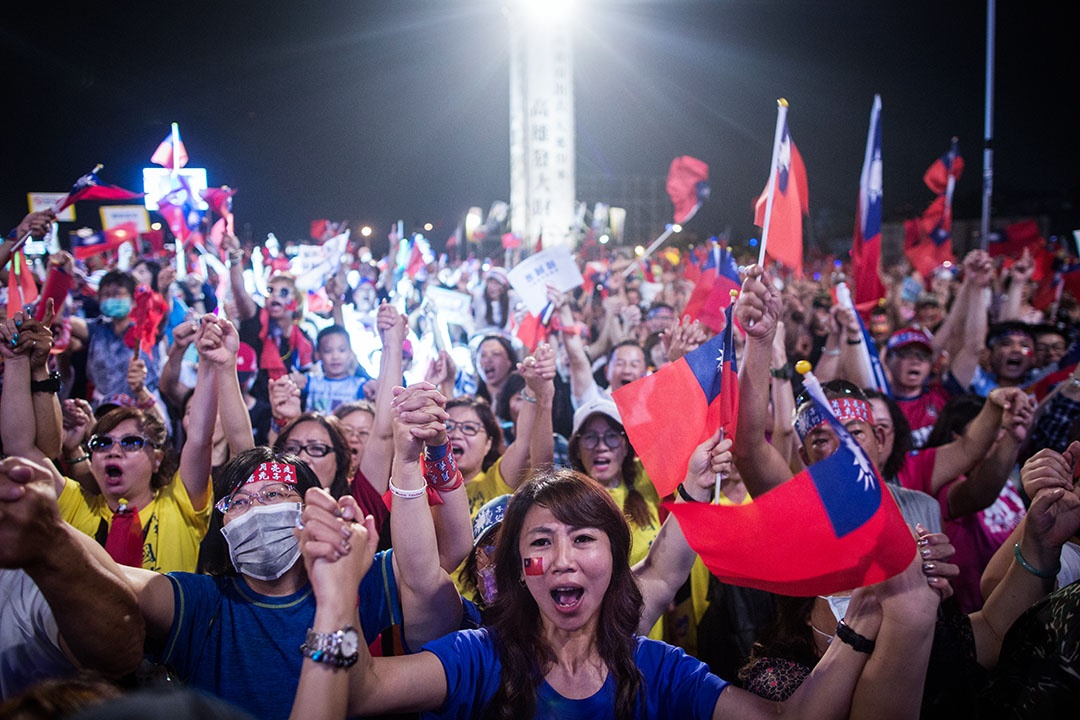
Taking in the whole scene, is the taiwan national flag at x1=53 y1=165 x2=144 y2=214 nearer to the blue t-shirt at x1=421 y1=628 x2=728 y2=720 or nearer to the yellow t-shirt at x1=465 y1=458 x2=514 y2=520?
the yellow t-shirt at x1=465 y1=458 x2=514 y2=520

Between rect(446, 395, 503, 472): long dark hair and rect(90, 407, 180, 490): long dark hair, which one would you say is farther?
rect(446, 395, 503, 472): long dark hair

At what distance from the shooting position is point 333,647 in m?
1.52

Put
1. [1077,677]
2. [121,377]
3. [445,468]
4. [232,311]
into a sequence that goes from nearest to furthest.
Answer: [1077,677] → [445,468] → [121,377] → [232,311]

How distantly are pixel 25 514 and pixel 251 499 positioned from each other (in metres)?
0.91

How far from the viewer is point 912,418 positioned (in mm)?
5078

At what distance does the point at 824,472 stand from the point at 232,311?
18.5 feet

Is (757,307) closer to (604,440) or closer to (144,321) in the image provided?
(604,440)

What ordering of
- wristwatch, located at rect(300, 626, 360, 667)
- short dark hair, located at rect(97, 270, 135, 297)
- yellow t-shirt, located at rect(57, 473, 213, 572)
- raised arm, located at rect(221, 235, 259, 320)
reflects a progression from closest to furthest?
wristwatch, located at rect(300, 626, 360, 667)
yellow t-shirt, located at rect(57, 473, 213, 572)
short dark hair, located at rect(97, 270, 135, 297)
raised arm, located at rect(221, 235, 259, 320)

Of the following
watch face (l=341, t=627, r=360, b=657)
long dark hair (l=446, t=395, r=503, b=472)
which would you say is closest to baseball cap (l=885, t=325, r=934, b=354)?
long dark hair (l=446, t=395, r=503, b=472)

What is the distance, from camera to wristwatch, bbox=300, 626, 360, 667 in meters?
1.52

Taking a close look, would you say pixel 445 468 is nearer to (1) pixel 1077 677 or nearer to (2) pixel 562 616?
(2) pixel 562 616

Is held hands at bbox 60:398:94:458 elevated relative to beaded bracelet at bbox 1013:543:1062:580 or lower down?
elevated

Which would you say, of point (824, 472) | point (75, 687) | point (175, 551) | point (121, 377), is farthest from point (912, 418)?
point (121, 377)

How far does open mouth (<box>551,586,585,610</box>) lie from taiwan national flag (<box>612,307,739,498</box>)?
0.52 meters
